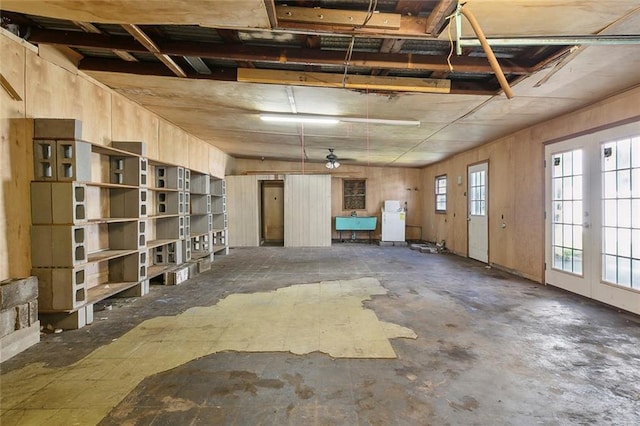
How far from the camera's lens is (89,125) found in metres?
3.50

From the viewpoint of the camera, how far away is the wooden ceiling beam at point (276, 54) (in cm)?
281

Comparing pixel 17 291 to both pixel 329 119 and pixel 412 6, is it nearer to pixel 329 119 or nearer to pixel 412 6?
pixel 412 6

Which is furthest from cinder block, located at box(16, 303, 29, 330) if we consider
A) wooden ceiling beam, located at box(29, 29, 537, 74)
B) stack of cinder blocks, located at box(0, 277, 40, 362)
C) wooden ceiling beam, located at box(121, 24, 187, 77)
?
wooden ceiling beam, located at box(121, 24, 187, 77)

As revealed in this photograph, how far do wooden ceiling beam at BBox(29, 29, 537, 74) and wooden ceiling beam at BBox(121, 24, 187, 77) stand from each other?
66 mm

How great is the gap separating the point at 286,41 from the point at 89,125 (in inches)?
99.4

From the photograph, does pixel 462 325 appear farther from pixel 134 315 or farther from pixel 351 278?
pixel 134 315

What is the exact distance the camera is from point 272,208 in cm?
995

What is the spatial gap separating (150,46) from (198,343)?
2.71 metres

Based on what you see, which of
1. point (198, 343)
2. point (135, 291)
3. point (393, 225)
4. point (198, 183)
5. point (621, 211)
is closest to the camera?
point (198, 343)

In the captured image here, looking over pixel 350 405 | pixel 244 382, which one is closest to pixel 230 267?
pixel 244 382

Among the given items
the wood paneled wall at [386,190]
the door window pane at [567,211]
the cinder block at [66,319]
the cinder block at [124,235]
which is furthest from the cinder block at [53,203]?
the wood paneled wall at [386,190]

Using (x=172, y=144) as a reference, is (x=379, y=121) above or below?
above

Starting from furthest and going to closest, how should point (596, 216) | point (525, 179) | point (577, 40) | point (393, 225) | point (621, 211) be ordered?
point (393, 225) < point (525, 179) < point (596, 216) < point (621, 211) < point (577, 40)

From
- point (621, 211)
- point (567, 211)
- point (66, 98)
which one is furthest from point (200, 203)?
point (621, 211)
